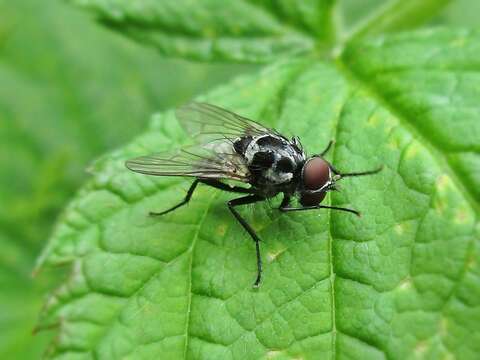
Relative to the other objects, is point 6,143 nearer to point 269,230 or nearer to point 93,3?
point 93,3

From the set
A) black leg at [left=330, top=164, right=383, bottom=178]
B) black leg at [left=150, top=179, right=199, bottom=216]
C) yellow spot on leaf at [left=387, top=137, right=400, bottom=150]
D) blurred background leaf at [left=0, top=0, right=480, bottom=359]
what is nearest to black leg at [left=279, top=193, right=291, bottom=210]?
black leg at [left=330, top=164, right=383, bottom=178]

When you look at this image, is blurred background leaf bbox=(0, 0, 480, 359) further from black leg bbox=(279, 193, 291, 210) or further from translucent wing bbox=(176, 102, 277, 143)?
black leg bbox=(279, 193, 291, 210)

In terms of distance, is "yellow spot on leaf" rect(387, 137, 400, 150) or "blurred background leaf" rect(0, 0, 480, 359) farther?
"blurred background leaf" rect(0, 0, 480, 359)

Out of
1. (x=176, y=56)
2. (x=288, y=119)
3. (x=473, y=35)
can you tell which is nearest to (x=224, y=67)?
(x=176, y=56)

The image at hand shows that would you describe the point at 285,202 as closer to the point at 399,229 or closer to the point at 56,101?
the point at 399,229

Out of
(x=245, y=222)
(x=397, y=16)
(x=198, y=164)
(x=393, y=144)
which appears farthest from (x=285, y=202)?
(x=397, y=16)

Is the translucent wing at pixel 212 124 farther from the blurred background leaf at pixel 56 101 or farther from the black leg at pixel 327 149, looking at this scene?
the blurred background leaf at pixel 56 101

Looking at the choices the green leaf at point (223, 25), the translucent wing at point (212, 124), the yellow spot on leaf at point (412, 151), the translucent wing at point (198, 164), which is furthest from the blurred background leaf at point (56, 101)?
the yellow spot on leaf at point (412, 151)
